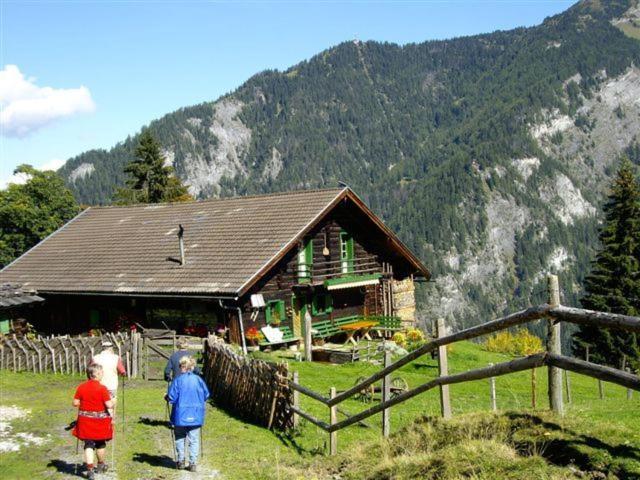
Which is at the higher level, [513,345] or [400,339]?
[400,339]

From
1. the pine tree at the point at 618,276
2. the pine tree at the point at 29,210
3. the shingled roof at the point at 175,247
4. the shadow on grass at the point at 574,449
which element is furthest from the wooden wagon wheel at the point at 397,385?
the pine tree at the point at 29,210

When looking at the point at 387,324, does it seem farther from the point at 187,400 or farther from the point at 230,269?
the point at 187,400

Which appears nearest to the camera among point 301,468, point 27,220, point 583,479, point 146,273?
point 583,479

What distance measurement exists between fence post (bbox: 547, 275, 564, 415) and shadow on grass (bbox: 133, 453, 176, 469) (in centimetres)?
658

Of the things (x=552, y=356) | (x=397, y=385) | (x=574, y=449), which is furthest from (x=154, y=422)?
(x=574, y=449)

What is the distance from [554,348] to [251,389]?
9746 millimetres

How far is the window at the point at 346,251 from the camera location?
1432 inches

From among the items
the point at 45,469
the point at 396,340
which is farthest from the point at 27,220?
the point at 45,469

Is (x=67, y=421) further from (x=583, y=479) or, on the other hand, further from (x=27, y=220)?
(x=27, y=220)

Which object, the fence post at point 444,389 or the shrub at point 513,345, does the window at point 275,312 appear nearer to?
the shrub at point 513,345

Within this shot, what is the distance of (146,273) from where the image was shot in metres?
32.4

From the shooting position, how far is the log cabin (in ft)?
98.8

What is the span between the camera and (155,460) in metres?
12.3

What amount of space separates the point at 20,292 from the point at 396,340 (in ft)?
57.3
